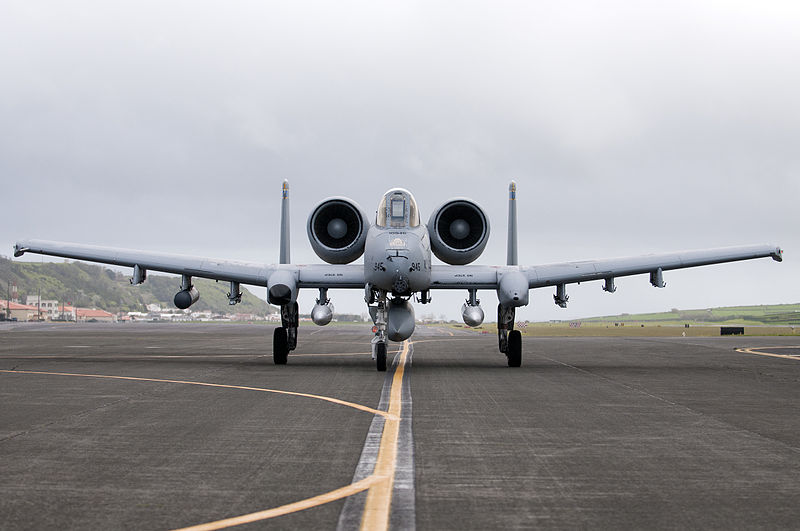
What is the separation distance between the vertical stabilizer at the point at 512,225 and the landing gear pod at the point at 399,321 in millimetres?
6112

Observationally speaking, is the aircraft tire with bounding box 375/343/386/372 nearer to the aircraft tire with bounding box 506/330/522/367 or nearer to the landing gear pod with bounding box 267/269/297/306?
the landing gear pod with bounding box 267/269/297/306

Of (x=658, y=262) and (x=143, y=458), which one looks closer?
(x=143, y=458)

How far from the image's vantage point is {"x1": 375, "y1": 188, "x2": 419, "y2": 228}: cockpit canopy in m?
20.3

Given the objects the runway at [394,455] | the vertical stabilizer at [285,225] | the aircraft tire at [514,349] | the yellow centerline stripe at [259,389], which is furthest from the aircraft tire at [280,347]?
the runway at [394,455]

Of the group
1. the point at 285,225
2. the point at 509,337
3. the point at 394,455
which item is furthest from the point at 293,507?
the point at 285,225

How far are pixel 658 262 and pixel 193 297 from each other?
14.8 meters

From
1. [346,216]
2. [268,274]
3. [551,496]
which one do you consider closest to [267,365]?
[268,274]

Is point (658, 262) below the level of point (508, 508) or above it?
above

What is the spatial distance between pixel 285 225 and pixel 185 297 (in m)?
4.51

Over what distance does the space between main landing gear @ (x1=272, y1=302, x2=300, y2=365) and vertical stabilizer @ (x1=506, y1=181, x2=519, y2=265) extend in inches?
307

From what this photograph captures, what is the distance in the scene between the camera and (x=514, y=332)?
73.4 ft

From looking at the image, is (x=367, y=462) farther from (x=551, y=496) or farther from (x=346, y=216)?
(x=346, y=216)

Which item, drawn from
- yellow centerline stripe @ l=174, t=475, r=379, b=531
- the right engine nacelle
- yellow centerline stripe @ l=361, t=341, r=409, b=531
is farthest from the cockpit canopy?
yellow centerline stripe @ l=174, t=475, r=379, b=531

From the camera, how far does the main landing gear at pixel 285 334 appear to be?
74.7 ft
